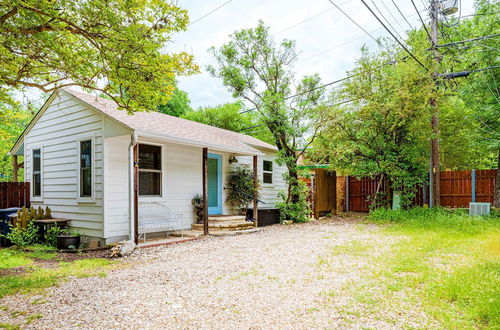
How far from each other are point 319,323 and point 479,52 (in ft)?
40.5

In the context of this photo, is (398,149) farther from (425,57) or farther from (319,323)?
(319,323)

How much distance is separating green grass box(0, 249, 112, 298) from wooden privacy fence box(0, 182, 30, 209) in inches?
119

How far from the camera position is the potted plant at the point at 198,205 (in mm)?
9602

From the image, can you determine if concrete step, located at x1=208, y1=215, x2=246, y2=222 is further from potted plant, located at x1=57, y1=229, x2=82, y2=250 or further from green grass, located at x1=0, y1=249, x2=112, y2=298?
green grass, located at x1=0, y1=249, x2=112, y2=298

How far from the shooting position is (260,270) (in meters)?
4.98

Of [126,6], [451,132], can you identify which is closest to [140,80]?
[126,6]

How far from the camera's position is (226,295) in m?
3.84

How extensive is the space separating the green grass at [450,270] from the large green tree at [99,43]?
16.6ft

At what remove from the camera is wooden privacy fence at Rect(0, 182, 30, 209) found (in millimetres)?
9289

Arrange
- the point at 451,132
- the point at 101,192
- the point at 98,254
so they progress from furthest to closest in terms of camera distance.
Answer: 1. the point at 451,132
2. the point at 101,192
3. the point at 98,254

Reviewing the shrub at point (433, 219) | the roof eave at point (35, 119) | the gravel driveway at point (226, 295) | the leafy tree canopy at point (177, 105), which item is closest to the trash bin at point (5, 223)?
the roof eave at point (35, 119)

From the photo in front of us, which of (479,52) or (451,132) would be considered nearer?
(479,52)

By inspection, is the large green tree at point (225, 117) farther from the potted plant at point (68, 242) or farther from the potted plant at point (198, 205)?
the potted plant at point (68, 242)

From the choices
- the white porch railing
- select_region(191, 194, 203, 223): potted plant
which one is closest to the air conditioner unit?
select_region(191, 194, 203, 223): potted plant
